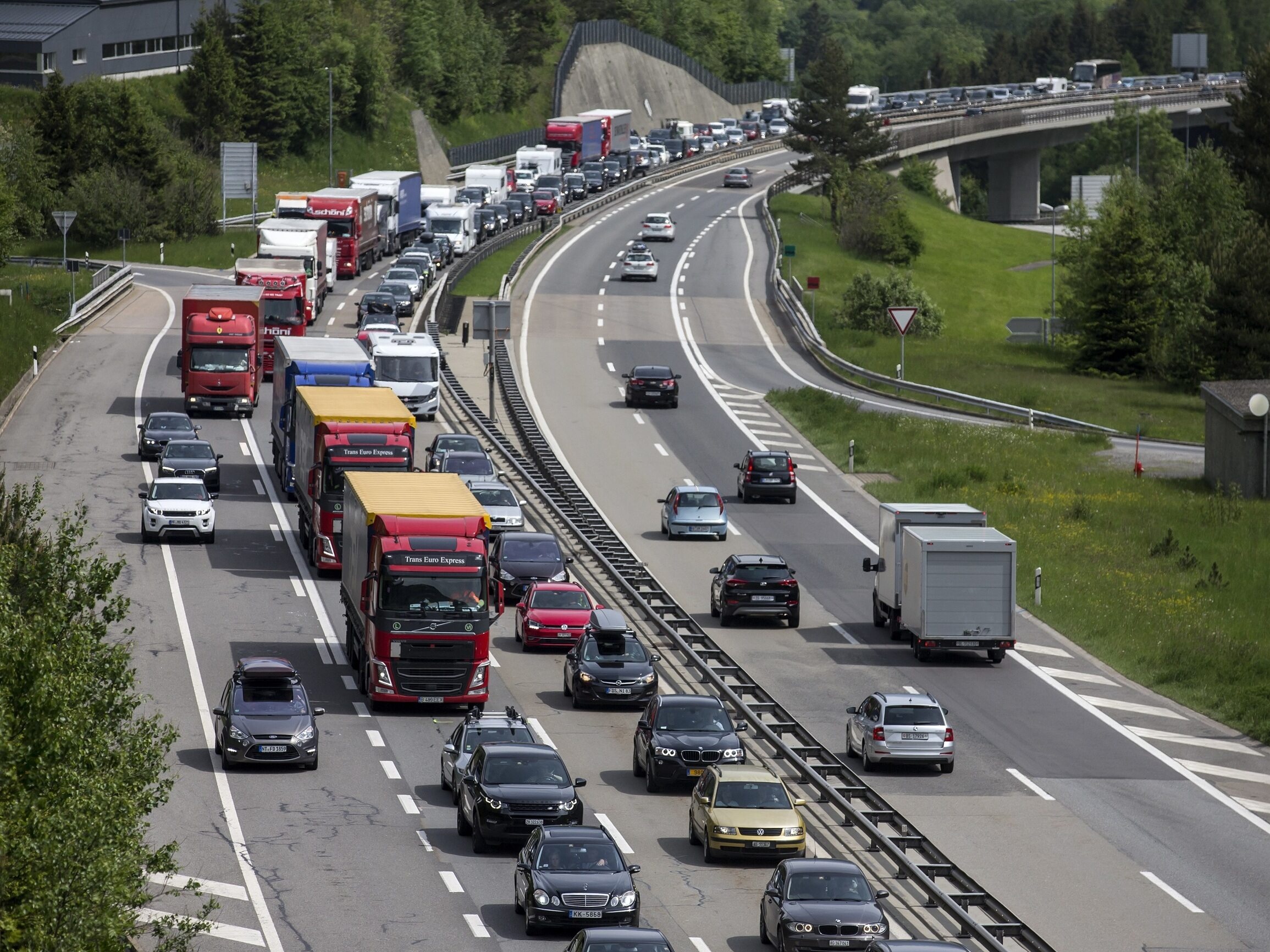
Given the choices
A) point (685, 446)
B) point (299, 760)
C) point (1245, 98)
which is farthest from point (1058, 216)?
point (299, 760)

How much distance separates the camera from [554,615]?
4250 centimetres

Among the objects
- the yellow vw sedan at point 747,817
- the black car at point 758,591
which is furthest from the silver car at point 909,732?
the black car at point 758,591

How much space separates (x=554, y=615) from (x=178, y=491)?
12.4 metres

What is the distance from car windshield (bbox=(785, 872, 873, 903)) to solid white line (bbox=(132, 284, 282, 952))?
6.48 meters

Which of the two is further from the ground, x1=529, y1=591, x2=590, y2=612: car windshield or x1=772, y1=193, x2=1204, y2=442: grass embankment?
x1=772, y1=193, x2=1204, y2=442: grass embankment

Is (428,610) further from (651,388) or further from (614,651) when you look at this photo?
(651,388)

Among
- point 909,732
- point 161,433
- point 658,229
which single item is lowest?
point 909,732

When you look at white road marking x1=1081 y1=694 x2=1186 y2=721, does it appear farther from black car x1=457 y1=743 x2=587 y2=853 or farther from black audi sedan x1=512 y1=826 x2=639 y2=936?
black audi sedan x1=512 y1=826 x2=639 y2=936

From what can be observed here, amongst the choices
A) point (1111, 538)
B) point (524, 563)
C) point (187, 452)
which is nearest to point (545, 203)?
point (187, 452)

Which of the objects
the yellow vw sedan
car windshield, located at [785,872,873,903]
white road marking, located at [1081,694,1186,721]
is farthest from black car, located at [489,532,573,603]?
car windshield, located at [785,872,873,903]

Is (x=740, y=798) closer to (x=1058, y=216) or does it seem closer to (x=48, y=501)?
(x=48, y=501)

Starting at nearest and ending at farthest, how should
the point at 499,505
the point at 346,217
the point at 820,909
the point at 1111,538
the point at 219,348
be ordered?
1. the point at 820,909
2. the point at 499,505
3. the point at 1111,538
4. the point at 219,348
5. the point at 346,217

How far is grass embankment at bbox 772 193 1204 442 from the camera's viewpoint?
77.7 meters

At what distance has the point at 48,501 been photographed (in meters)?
52.6
